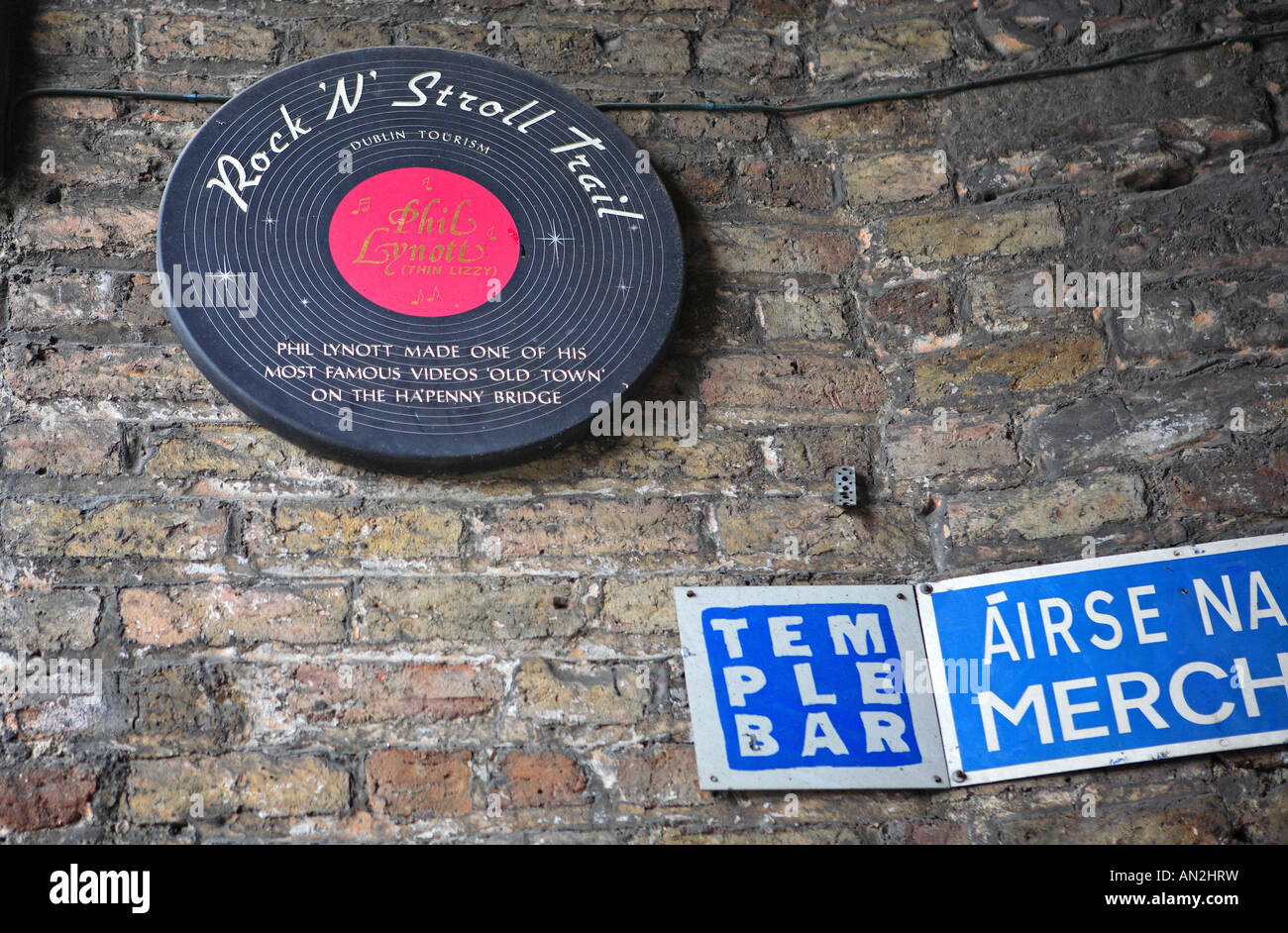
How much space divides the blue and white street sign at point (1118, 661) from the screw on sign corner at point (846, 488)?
20cm

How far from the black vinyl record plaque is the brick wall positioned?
3.1 inches

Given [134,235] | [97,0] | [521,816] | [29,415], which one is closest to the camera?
[521,816]

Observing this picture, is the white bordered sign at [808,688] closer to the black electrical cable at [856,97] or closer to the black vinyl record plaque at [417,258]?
the black vinyl record plaque at [417,258]

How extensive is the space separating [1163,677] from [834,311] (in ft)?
2.14

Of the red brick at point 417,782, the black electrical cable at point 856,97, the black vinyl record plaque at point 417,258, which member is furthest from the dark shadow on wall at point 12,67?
the red brick at point 417,782

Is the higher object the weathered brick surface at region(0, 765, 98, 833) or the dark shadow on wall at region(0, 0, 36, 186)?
the dark shadow on wall at region(0, 0, 36, 186)

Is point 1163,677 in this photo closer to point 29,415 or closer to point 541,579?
point 541,579

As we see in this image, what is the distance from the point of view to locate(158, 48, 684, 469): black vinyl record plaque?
1.36 meters

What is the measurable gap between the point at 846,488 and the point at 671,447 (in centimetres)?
24

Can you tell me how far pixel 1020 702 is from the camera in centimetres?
130

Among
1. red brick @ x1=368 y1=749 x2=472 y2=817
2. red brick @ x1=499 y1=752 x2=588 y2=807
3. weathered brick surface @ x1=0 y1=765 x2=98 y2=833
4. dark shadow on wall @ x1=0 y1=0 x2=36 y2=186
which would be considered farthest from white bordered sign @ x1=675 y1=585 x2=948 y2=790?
dark shadow on wall @ x1=0 y1=0 x2=36 y2=186

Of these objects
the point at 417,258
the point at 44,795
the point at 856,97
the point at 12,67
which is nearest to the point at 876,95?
the point at 856,97

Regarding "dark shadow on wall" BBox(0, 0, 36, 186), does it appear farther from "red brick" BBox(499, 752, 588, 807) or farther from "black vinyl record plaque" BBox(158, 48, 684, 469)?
"red brick" BBox(499, 752, 588, 807)

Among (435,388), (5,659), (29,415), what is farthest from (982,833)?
(29,415)
